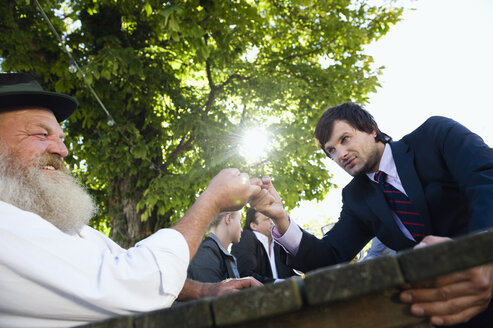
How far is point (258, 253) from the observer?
4508 mm

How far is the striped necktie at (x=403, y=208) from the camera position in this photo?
78.0 inches

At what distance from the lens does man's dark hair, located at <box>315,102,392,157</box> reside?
259cm

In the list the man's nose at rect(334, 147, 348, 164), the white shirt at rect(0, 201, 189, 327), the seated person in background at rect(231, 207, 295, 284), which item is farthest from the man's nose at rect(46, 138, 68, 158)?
the seated person in background at rect(231, 207, 295, 284)

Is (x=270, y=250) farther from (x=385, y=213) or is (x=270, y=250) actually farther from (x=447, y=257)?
(x=447, y=257)

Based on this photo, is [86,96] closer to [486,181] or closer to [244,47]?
[244,47]

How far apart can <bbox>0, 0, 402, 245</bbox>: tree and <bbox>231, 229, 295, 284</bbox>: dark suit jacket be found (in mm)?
2103

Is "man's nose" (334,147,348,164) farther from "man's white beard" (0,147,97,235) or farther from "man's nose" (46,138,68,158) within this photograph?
"man's nose" (46,138,68,158)

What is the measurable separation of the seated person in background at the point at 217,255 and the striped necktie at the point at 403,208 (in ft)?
5.92

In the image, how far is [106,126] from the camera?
20.5ft

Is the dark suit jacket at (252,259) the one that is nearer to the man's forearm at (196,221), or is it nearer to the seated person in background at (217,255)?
the seated person in background at (217,255)

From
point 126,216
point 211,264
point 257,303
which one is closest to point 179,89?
point 126,216

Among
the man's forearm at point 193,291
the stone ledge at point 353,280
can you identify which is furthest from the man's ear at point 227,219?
the stone ledge at point 353,280

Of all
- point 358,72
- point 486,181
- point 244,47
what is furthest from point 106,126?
→ point 486,181

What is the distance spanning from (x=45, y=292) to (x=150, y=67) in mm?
6120
